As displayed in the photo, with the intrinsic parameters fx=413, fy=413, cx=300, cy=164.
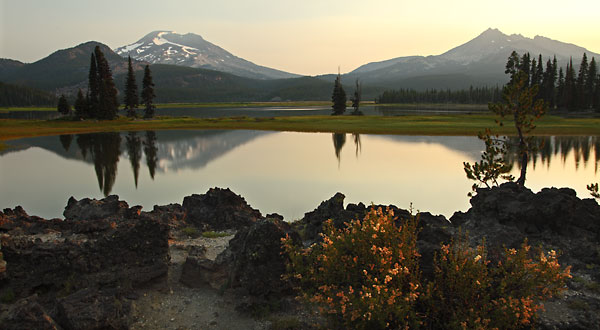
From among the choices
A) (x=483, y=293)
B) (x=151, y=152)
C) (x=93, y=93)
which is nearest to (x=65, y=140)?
(x=151, y=152)

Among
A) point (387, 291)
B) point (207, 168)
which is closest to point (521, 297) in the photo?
point (387, 291)

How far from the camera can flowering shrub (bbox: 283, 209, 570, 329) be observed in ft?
21.4

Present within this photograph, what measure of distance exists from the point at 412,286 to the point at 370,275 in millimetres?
740

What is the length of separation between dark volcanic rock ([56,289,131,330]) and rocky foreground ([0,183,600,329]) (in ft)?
0.06

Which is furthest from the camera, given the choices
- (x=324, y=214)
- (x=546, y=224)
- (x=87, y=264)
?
(x=324, y=214)

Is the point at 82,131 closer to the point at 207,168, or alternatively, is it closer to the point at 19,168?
the point at 19,168

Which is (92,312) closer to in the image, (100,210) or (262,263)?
(262,263)

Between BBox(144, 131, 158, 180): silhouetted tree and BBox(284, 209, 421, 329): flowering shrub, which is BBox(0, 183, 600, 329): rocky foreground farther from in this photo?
BBox(144, 131, 158, 180): silhouetted tree

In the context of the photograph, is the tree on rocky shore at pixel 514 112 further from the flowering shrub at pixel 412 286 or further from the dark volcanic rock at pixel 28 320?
the dark volcanic rock at pixel 28 320

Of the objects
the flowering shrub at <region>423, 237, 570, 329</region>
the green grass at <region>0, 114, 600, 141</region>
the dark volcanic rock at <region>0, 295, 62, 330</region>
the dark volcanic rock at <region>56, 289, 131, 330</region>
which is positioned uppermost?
the green grass at <region>0, 114, 600, 141</region>

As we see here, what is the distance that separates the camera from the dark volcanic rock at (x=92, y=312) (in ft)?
25.2

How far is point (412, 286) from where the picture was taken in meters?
6.63

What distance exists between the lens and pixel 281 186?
23547 mm

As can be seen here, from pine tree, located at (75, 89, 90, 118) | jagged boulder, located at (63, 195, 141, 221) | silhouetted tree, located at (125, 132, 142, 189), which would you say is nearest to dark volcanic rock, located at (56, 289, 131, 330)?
jagged boulder, located at (63, 195, 141, 221)
